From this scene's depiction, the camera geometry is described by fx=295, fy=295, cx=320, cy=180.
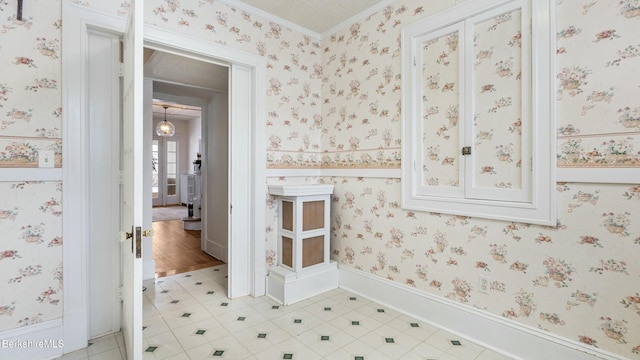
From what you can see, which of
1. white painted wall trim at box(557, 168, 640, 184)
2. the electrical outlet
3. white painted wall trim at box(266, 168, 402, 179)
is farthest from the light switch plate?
white painted wall trim at box(557, 168, 640, 184)

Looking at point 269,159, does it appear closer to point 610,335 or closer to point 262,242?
point 262,242

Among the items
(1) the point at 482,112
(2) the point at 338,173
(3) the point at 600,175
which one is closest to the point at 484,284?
(3) the point at 600,175

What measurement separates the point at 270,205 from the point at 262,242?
1.25 ft

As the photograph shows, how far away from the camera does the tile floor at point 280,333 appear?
199cm

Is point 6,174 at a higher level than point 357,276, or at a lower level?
higher

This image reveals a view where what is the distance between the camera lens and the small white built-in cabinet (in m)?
2.82

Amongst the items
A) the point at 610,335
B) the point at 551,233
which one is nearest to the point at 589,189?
the point at 551,233

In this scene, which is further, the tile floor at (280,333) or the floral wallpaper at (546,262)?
the tile floor at (280,333)

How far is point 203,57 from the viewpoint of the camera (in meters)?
2.66

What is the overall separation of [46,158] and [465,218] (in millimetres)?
2943

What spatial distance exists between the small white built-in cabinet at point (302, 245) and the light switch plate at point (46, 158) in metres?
1.66

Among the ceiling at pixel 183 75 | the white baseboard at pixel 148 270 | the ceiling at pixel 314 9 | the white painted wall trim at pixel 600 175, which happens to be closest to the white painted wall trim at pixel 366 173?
the white painted wall trim at pixel 600 175

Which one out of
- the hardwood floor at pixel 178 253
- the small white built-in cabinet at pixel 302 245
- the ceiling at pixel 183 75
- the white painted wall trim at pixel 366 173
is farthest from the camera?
the hardwood floor at pixel 178 253

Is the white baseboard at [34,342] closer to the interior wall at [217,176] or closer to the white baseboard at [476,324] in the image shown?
the interior wall at [217,176]
